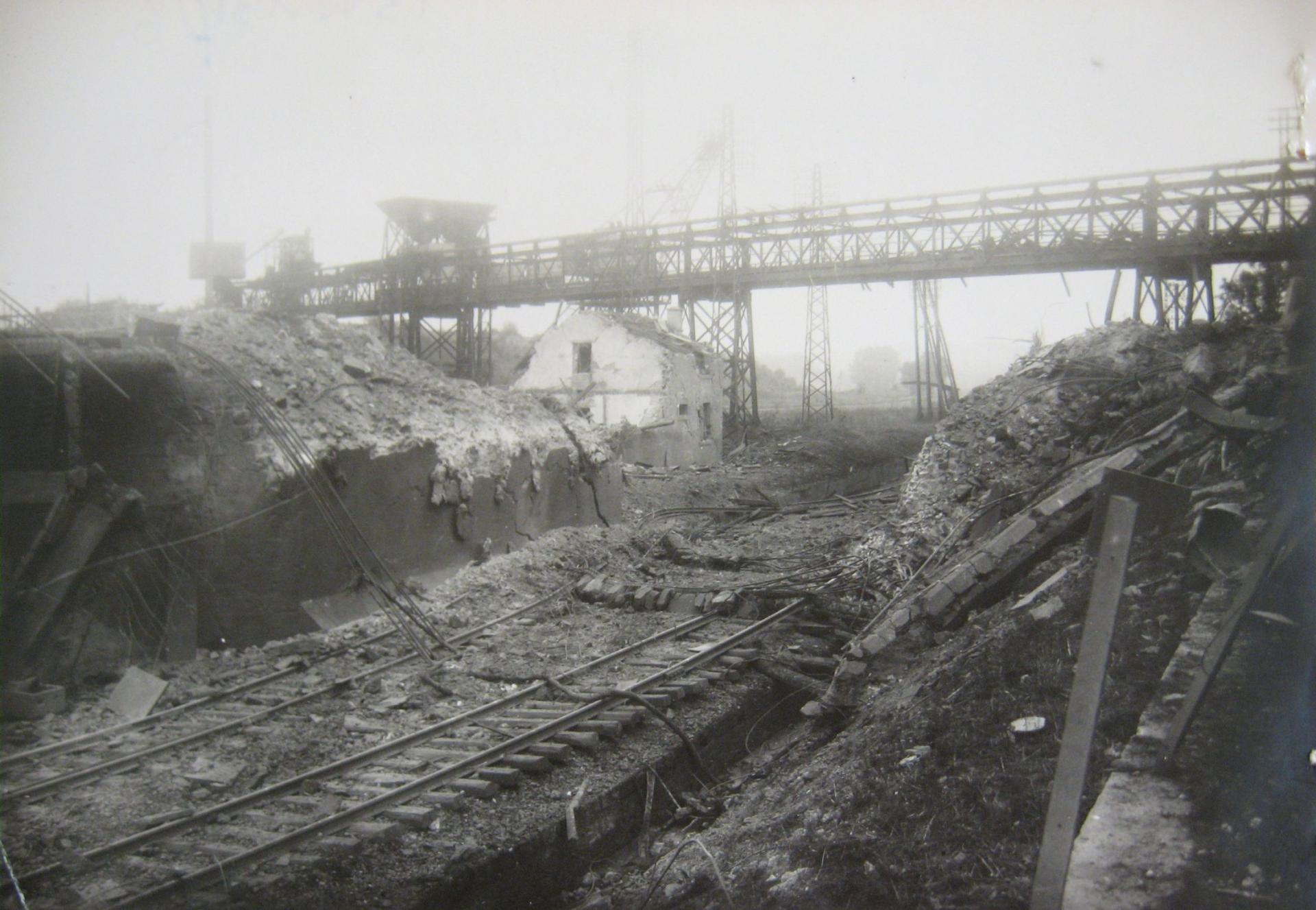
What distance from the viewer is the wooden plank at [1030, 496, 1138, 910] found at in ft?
10.1

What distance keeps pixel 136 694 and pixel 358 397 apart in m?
4.43

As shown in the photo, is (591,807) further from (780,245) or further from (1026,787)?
(780,245)

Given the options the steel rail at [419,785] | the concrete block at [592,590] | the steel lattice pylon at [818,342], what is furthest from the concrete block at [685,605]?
the steel lattice pylon at [818,342]

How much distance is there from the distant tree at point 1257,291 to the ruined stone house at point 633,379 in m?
12.9

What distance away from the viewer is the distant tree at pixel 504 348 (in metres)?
35.5

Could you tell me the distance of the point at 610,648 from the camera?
9109 mm

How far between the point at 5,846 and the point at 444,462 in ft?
21.2

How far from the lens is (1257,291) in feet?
31.6

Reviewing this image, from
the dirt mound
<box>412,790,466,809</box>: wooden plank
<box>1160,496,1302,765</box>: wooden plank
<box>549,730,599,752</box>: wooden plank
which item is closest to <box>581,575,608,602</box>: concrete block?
the dirt mound

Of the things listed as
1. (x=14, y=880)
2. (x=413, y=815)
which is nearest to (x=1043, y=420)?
(x=413, y=815)

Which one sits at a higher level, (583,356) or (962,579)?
(583,356)

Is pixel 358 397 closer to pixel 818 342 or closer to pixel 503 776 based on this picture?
pixel 503 776

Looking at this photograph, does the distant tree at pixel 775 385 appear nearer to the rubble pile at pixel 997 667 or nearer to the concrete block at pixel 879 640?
the rubble pile at pixel 997 667

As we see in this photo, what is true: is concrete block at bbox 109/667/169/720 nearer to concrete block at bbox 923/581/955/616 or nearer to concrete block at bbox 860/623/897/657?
concrete block at bbox 860/623/897/657
